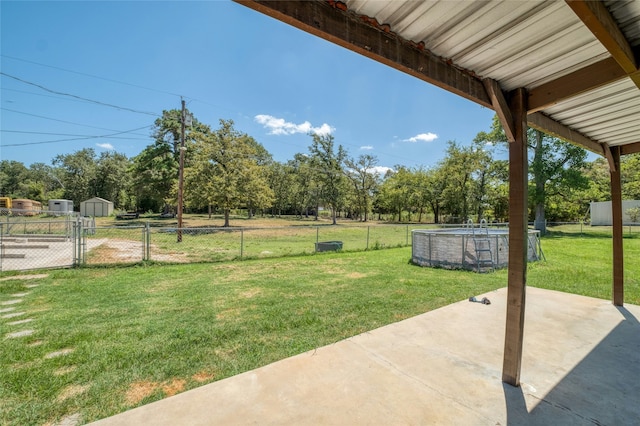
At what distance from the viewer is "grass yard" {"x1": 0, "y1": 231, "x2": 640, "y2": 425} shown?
2.27 metres

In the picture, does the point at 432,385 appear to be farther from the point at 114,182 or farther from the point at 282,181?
the point at 114,182

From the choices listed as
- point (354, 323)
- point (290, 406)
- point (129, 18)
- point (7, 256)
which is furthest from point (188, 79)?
point (290, 406)

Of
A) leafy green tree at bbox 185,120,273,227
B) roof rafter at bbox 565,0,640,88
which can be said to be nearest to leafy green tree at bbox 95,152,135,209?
leafy green tree at bbox 185,120,273,227

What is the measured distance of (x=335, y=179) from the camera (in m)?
33.1

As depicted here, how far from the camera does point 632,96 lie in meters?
2.68

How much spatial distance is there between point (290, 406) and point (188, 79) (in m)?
15.5

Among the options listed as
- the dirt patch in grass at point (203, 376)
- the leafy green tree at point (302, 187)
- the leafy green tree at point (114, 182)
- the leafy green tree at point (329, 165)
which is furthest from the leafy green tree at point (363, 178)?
the leafy green tree at point (114, 182)

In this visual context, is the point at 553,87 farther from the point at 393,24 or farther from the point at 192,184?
the point at 192,184

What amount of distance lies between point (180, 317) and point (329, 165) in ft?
100

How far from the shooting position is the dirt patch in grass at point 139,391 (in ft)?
6.87

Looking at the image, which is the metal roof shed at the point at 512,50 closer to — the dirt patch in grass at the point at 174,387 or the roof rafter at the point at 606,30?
the roof rafter at the point at 606,30

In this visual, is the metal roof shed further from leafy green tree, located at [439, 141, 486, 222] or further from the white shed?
the white shed

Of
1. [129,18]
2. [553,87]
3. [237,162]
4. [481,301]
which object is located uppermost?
[129,18]

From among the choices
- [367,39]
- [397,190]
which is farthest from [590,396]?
[397,190]
